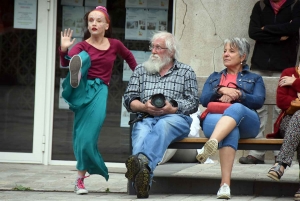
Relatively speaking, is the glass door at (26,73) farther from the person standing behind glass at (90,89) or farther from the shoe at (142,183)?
the shoe at (142,183)

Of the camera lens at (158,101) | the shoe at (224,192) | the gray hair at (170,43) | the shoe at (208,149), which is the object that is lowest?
the shoe at (224,192)

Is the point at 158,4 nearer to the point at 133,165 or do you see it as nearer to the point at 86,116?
the point at 86,116

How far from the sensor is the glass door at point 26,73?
32.7ft

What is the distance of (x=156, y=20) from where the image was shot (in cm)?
1000

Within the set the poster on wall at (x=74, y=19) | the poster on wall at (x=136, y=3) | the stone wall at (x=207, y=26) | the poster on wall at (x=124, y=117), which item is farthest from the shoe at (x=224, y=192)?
the poster on wall at (x=74, y=19)

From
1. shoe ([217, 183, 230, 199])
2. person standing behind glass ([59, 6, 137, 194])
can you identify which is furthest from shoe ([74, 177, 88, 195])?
shoe ([217, 183, 230, 199])

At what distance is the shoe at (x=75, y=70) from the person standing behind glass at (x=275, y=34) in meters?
2.71

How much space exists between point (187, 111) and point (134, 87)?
541mm

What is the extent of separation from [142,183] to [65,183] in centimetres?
177

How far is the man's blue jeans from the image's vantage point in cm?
710

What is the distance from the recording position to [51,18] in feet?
32.7

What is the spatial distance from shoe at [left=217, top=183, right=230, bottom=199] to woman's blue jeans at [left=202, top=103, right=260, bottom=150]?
0.35 meters

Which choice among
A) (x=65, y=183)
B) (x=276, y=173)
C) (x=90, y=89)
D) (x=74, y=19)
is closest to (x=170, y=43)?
(x=90, y=89)

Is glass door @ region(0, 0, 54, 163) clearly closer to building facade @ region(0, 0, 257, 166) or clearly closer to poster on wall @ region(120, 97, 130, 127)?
building facade @ region(0, 0, 257, 166)
